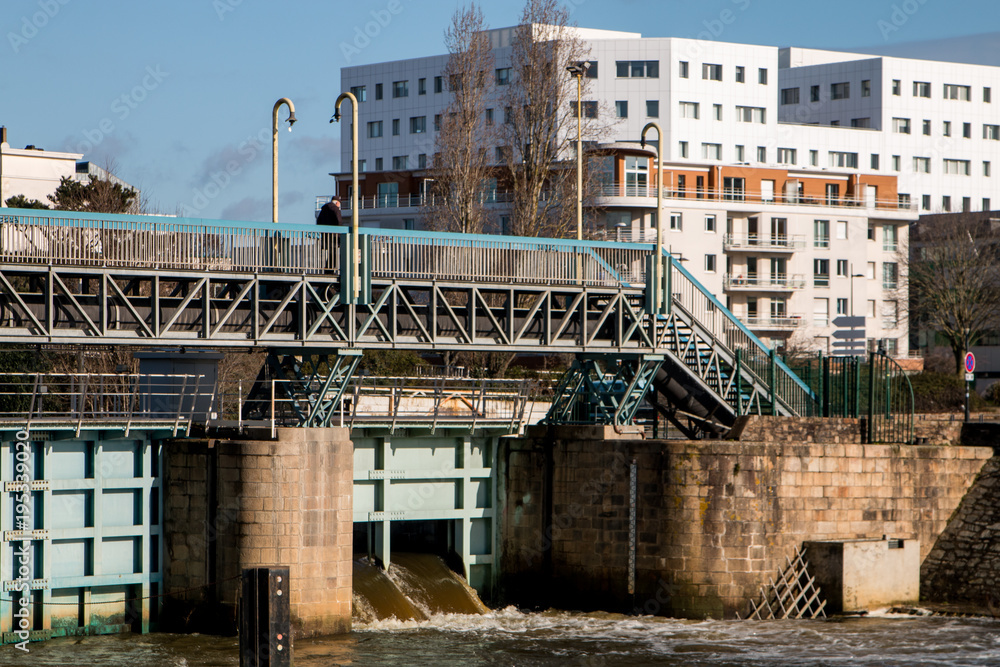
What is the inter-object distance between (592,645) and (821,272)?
55392mm

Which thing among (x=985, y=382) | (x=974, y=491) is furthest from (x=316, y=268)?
(x=985, y=382)

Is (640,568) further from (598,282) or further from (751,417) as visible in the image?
(598,282)

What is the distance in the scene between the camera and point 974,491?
3036cm

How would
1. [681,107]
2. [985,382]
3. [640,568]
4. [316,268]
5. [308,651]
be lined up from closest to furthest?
[308,651]
[316,268]
[640,568]
[985,382]
[681,107]

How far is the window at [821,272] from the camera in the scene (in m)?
75.8

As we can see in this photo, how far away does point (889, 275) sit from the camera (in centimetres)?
7956

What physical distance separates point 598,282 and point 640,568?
6.29 meters

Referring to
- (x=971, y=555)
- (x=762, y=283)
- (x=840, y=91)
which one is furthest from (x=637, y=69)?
(x=971, y=555)

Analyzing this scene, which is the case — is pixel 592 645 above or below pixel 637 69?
below

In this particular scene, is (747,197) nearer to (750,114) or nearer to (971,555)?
(750,114)

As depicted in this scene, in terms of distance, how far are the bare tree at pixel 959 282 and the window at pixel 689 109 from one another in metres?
15.7

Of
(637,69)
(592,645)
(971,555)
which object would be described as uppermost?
(637,69)

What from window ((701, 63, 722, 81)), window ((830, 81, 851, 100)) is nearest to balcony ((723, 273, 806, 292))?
window ((701, 63, 722, 81))

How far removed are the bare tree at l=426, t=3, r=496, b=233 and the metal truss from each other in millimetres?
16131
